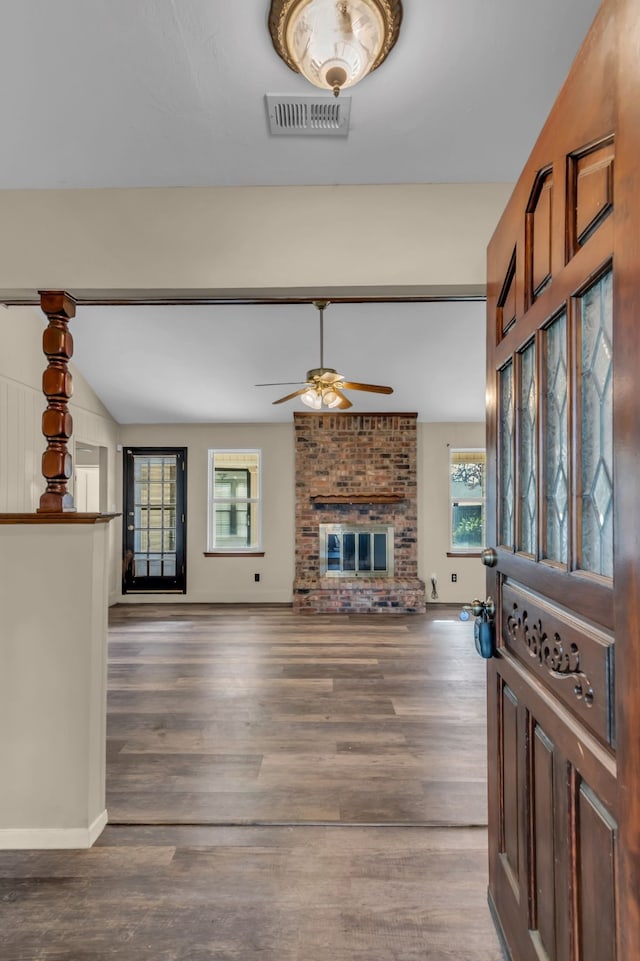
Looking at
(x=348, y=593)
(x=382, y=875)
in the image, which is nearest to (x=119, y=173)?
(x=382, y=875)

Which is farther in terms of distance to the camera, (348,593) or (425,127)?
(348,593)

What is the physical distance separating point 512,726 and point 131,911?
1.37m

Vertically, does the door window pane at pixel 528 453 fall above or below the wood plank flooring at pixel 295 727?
above

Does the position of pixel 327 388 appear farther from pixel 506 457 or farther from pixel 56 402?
pixel 506 457

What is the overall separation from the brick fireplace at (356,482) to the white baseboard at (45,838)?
4.46m

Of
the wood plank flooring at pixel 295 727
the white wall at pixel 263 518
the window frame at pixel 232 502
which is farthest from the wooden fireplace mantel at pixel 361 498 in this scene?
the wood plank flooring at pixel 295 727

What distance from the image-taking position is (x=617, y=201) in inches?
29.1

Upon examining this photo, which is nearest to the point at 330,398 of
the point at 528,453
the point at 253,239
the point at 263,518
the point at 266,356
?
the point at 266,356

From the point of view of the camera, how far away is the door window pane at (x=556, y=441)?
104 cm

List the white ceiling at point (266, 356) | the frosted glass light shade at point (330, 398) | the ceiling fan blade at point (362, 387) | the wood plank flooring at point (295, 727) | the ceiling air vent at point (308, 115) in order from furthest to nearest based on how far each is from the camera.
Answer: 1. the white ceiling at point (266, 356)
2. the frosted glass light shade at point (330, 398)
3. the ceiling fan blade at point (362, 387)
4. the wood plank flooring at point (295, 727)
5. the ceiling air vent at point (308, 115)

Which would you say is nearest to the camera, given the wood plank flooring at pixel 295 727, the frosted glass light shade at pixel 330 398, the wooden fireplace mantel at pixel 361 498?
the wood plank flooring at pixel 295 727

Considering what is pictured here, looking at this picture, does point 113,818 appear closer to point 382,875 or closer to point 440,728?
point 382,875

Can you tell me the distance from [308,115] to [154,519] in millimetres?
5719

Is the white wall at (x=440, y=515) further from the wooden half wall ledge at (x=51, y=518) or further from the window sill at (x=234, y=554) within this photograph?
the wooden half wall ledge at (x=51, y=518)
